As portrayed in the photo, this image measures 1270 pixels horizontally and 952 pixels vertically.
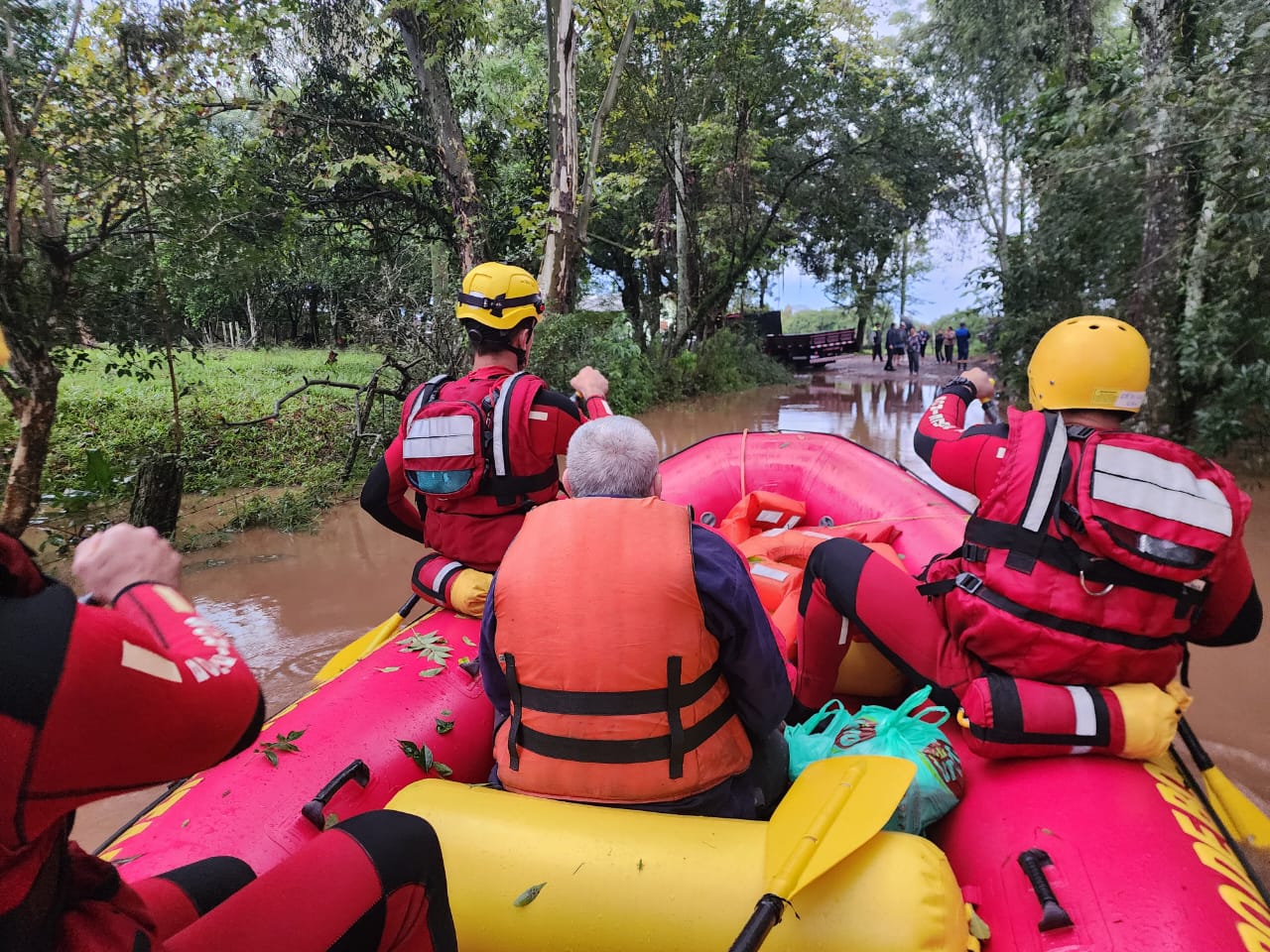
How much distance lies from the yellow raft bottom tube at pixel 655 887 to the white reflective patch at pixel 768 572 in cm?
170

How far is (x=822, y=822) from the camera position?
57.6 inches

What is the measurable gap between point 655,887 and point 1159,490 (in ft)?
4.85

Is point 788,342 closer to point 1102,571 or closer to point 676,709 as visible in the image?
point 1102,571

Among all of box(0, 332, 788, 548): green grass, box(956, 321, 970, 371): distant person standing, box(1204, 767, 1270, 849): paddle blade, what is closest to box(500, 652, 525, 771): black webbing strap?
box(1204, 767, 1270, 849): paddle blade

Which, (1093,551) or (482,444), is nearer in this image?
(1093,551)

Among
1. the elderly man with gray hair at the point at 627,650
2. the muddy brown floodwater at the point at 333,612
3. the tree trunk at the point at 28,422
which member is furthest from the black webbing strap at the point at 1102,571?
the tree trunk at the point at 28,422

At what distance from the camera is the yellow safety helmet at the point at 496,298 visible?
282cm

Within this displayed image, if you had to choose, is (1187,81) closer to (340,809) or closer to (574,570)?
(574,570)

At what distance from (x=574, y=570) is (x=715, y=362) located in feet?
47.6

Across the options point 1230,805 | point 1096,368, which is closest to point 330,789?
point 1096,368

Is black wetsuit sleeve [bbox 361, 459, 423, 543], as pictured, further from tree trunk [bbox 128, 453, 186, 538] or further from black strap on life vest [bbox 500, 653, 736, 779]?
tree trunk [bbox 128, 453, 186, 538]

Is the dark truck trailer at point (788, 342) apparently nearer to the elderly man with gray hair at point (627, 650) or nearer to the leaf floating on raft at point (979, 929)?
the elderly man with gray hair at point (627, 650)

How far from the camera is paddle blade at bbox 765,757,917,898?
1.40 metres

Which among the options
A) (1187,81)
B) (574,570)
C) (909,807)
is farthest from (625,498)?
(1187,81)
